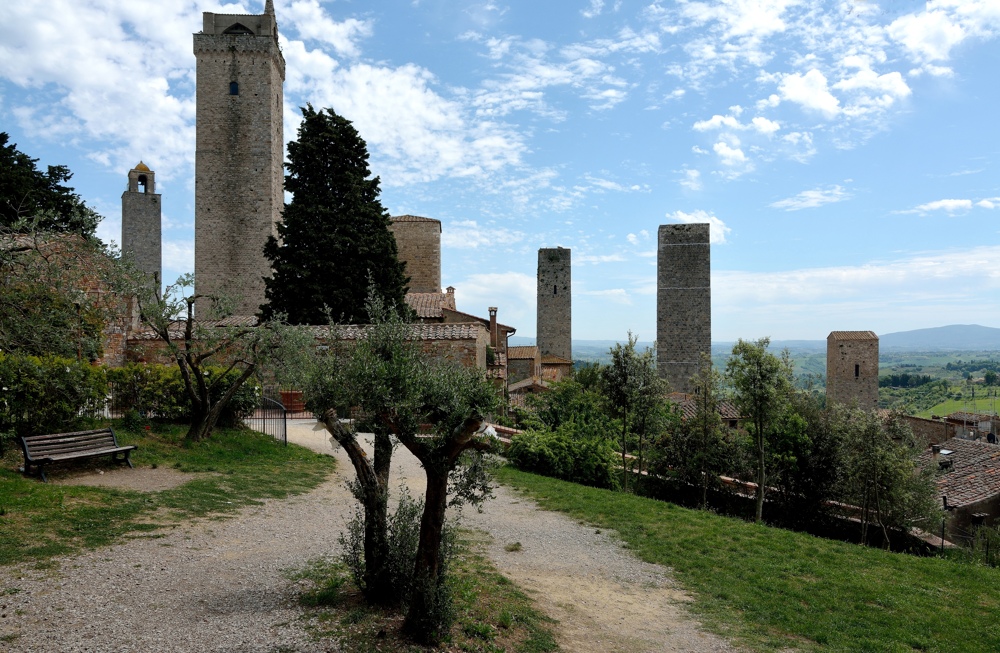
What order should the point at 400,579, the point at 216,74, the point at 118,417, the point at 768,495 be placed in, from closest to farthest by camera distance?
the point at 400,579, the point at 118,417, the point at 768,495, the point at 216,74

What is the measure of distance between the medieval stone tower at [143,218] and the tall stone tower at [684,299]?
128 feet

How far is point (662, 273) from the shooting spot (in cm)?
3662

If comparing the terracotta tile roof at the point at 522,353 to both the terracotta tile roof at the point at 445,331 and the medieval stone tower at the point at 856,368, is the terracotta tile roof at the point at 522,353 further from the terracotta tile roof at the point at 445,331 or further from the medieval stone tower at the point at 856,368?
the terracotta tile roof at the point at 445,331

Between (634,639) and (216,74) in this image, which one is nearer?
(634,639)

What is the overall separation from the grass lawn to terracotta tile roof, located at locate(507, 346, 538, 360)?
32256 millimetres

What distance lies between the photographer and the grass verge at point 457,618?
5.31m

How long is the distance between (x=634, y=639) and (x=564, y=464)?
839 centimetres

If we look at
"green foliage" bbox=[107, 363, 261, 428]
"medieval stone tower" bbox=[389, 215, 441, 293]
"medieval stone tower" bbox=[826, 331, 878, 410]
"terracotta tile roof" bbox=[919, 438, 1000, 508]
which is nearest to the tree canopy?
"green foliage" bbox=[107, 363, 261, 428]

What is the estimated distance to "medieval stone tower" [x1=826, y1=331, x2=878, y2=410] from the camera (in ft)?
131

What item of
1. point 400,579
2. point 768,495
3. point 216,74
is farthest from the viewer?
point 216,74

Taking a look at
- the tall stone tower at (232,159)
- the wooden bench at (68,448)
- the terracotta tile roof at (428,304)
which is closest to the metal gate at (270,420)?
the wooden bench at (68,448)

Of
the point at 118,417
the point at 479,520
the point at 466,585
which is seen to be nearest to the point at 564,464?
the point at 479,520

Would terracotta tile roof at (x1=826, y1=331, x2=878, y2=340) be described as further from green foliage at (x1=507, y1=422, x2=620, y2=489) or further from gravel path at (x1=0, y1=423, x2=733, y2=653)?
gravel path at (x1=0, y1=423, x2=733, y2=653)

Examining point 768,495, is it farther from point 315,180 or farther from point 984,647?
point 315,180
